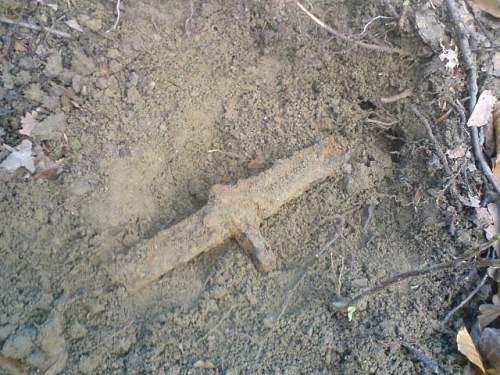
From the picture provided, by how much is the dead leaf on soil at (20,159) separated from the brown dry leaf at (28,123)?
0.14 feet

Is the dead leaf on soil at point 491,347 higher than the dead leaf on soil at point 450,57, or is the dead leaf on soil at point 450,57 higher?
the dead leaf on soil at point 450,57

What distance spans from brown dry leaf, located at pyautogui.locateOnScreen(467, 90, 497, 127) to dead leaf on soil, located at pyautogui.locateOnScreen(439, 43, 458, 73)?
196 mm

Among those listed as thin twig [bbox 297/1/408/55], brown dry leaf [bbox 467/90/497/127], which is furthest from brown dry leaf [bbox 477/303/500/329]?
thin twig [bbox 297/1/408/55]

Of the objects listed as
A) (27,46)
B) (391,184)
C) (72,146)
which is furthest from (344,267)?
(27,46)

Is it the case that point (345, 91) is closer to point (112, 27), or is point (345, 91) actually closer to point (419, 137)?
point (419, 137)

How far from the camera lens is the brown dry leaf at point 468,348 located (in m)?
2.02

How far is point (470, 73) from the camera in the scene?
100 inches

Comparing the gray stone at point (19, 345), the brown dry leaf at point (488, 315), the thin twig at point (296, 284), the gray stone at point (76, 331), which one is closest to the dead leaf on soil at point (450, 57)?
the thin twig at point (296, 284)

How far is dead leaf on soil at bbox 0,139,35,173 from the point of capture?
7.27 ft

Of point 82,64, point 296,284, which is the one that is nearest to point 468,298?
point 296,284

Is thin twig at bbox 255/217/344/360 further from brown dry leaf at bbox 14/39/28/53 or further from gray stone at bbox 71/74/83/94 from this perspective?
brown dry leaf at bbox 14/39/28/53

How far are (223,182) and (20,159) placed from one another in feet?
2.95

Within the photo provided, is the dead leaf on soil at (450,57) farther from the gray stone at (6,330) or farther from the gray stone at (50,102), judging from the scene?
the gray stone at (6,330)

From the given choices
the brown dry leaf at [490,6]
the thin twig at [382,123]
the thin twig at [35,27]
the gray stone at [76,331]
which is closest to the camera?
Answer: the gray stone at [76,331]
